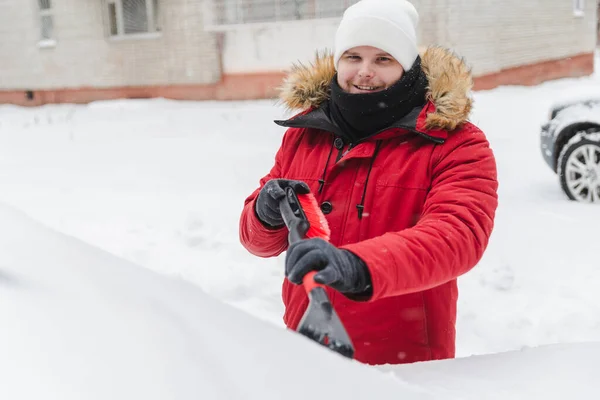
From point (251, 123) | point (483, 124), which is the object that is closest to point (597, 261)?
point (483, 124)

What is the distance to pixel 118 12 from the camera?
16.0 meters

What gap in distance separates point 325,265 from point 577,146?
18.0 feet

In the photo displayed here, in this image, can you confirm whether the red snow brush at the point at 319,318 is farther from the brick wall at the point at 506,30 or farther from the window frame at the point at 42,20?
the window frame at the point at 42,20

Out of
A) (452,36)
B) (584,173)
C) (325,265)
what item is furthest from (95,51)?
(325,265)

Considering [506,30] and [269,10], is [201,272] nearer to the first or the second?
[269,10]

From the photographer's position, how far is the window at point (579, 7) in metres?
18.4

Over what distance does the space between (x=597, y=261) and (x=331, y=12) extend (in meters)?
9.60

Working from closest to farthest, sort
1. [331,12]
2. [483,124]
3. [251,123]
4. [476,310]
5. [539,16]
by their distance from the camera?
[476,310]
[483,124]
[251,123]
[331,12]
[539,16]

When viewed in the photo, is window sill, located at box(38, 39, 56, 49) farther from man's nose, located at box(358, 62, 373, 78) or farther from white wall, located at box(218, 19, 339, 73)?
man's nose, located at box(358, 62, 373, 78)

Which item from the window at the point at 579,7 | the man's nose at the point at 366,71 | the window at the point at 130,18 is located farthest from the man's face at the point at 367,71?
the window at the point at 579,7

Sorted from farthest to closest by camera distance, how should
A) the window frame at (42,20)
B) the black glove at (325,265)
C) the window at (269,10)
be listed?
the window frame at (42,20) < the window at (269,10) < the black glove at (325,265)

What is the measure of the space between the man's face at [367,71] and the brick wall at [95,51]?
42.8 ft

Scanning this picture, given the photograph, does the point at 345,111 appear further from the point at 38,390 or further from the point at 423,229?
the point at 38,390

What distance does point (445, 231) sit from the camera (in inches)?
62.3
